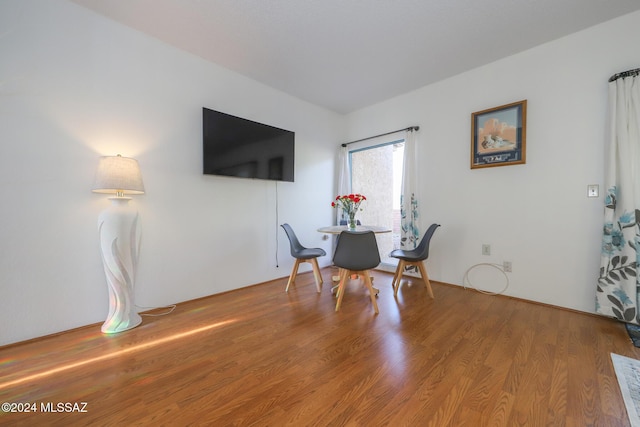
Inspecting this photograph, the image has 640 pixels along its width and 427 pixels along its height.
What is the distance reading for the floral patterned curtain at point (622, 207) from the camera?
2.00m

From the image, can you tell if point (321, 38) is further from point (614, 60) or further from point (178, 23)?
point (614, 60)

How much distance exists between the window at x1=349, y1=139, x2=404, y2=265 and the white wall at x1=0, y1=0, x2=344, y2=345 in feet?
Answer: 6.01

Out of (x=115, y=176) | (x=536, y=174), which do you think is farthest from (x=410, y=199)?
(x=115, y=176)

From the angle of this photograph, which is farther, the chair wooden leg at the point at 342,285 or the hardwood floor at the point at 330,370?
the chair wooden leg at the point at 342,285

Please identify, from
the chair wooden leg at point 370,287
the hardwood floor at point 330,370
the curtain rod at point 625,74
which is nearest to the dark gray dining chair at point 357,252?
the chair wooden leg at point 370,287

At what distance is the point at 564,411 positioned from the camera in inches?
46.9

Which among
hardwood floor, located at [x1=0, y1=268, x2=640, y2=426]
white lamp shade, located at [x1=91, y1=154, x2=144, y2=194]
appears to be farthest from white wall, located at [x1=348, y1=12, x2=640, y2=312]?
white lamp shade, located at [x1=91, y1=154, x2=144, y2=194]

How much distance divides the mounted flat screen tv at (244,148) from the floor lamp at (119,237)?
2.65ft

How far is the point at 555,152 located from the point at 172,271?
4.11m

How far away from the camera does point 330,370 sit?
4.95 ft

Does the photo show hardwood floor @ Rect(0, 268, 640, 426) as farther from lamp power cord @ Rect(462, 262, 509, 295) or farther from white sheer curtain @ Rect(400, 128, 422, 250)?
white sheer curtain @ Rect(400, 128, 422, 250)

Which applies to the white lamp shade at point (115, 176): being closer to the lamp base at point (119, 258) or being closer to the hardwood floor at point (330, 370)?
the lamp base at point (119, 258)

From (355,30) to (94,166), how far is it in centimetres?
264

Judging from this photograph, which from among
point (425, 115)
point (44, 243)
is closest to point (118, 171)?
point (44, 243)
